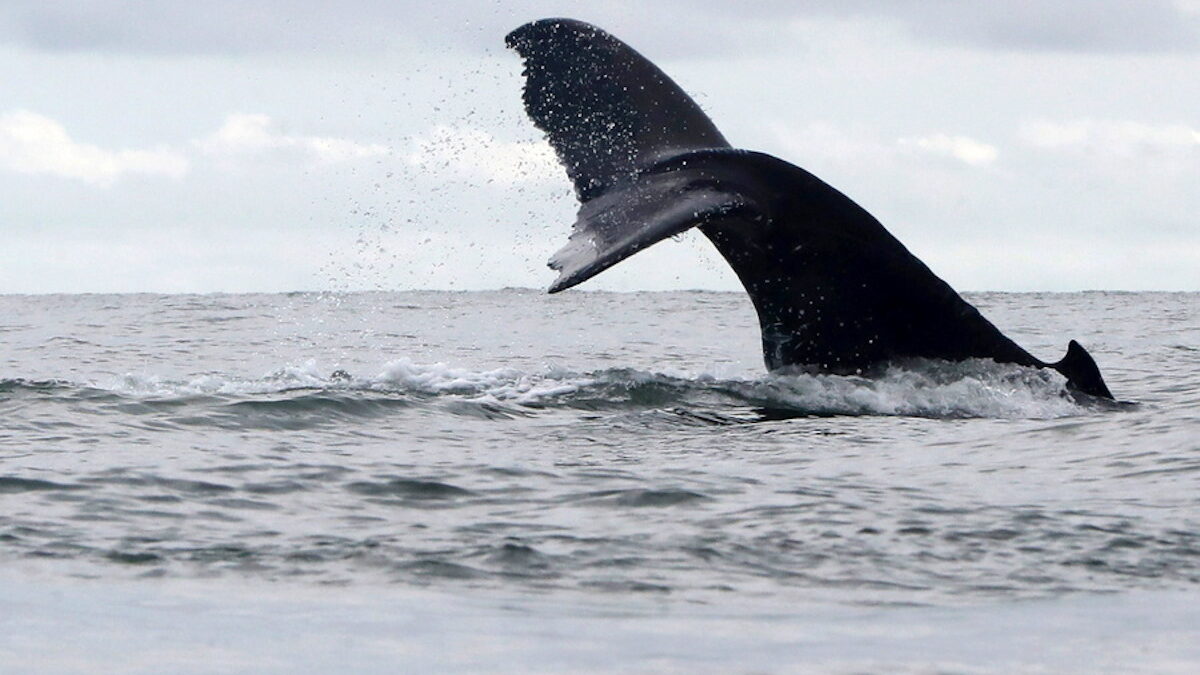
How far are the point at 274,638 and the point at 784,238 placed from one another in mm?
4999

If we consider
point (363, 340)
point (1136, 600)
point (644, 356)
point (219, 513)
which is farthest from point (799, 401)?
point (363, 340)

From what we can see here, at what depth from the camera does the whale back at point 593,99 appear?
9.62 meters

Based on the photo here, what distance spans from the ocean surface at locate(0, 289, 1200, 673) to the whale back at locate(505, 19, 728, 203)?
1.41 metres

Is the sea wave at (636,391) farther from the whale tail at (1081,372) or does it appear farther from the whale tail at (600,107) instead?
the whale tail at (600,107)

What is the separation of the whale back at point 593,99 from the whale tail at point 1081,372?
7.04 feet

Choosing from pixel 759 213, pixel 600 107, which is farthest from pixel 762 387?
pixel 600 107

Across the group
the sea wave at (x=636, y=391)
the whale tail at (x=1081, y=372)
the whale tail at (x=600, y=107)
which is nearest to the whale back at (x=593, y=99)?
the whale tail at (x=600, y=107)

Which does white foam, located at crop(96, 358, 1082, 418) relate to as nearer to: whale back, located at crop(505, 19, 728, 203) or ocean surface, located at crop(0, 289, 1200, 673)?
ocean surface, located at crop(0, 289, 1200, 673)

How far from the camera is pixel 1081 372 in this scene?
988 centimetres

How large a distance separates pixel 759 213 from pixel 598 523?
3.08 metres

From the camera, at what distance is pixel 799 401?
9.75m

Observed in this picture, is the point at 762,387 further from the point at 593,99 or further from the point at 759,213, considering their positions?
the point at 593,99

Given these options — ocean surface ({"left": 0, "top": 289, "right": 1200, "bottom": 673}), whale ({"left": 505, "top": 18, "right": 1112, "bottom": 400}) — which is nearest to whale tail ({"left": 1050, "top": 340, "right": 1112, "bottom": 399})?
whale ({"left": 505, "top": 18, "right": 1112, "bottom": 400})

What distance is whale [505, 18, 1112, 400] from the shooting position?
29.7 ft
